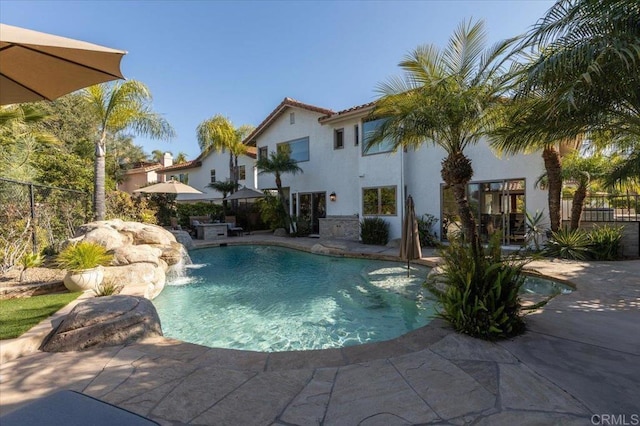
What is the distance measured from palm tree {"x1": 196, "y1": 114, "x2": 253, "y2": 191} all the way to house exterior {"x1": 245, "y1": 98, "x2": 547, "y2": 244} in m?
1.05

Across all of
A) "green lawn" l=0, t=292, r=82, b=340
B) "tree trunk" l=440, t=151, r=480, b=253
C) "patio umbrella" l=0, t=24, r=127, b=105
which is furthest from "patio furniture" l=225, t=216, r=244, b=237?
"patio umbrella" l=0, t=24, r=127, b=105

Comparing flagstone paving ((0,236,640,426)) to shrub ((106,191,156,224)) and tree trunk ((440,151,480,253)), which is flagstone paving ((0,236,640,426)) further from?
shrub ((106,191,156,224))

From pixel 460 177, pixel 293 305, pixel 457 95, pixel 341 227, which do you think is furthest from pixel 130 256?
pixel 341 227

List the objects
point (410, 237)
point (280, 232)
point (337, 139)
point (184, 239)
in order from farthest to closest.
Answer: point (280, 232) < point (337, 139) < point (184, 239) < point (410, 237)

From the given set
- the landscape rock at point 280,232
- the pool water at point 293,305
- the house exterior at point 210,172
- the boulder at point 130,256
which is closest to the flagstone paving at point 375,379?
the pool water at point 293,305

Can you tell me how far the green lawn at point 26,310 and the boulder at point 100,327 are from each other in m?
0.55

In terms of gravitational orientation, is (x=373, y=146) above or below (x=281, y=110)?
below

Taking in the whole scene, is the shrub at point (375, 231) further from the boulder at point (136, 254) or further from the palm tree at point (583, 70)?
the palm tree at point (583, 70)

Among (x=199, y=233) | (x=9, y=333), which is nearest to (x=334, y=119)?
(x=199, y=233)

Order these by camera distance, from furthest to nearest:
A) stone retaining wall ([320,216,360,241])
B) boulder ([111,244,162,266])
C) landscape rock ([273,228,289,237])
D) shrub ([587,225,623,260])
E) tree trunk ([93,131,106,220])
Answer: landscape rock ([273,228,289,237]), stone retaining wall ([320,216,360,241]), tree trunk ([93,131,106,220]), shrub ([587,225,623,260]), boulder ([111,244,162,266])

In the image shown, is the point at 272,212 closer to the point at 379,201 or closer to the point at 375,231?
the point at 379,201

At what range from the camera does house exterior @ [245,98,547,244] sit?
469 inches

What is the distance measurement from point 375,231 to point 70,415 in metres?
13.1

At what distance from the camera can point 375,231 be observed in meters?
14.5
